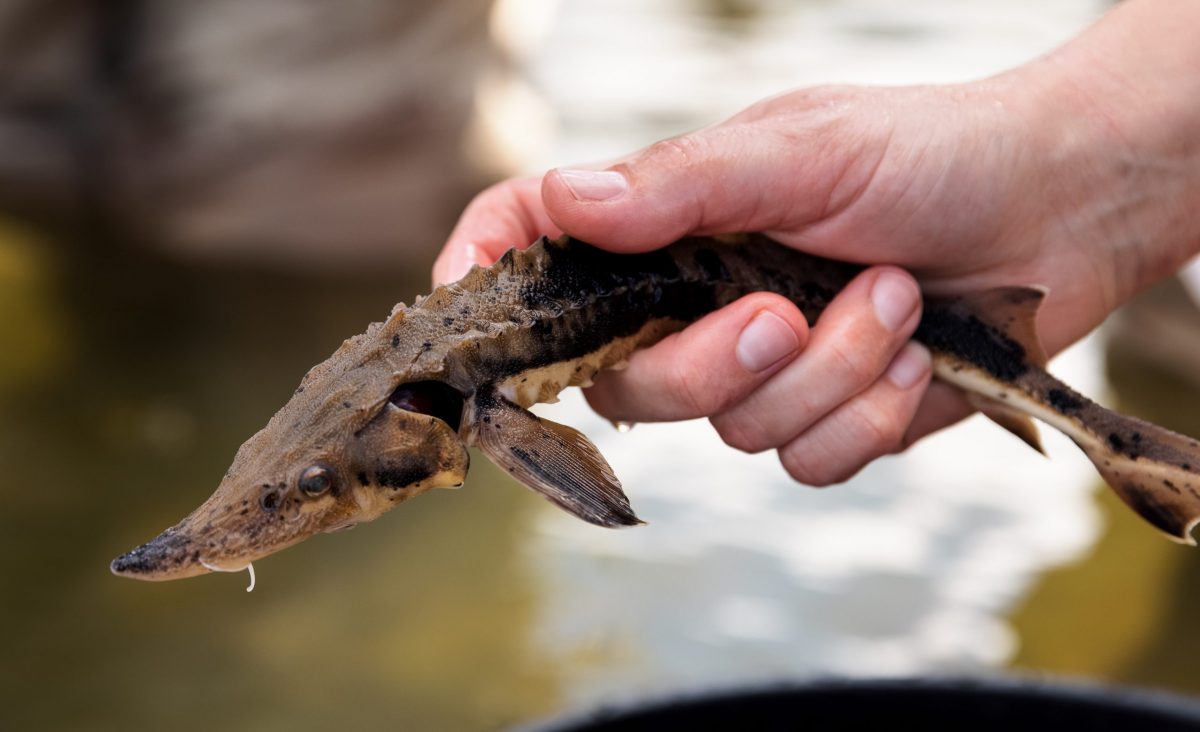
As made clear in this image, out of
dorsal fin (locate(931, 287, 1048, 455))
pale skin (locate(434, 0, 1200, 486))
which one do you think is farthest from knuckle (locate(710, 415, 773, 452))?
dorsal fin (locate(931, 287, 1048, 455))

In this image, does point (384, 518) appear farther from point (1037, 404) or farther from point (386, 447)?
point (386, 447)

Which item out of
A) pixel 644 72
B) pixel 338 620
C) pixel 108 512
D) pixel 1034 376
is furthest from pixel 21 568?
pixel 644 72

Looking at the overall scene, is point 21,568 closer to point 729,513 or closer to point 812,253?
point 729,513

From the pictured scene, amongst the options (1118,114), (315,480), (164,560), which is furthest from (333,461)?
(1118,114)

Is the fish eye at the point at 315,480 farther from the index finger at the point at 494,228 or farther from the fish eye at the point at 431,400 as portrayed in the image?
the index finger at the point at 494,228

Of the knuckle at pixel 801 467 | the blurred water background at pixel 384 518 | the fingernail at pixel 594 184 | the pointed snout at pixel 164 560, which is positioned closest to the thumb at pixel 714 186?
the fingernail at pixel 594 184
